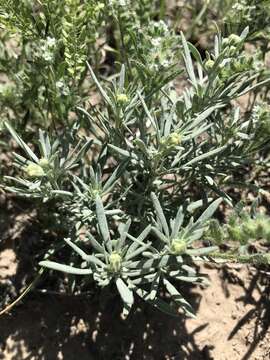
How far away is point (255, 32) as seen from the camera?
3.49 m

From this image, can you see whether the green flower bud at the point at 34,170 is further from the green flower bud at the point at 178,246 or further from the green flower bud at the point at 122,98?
the green flower bud at the point at 178,246

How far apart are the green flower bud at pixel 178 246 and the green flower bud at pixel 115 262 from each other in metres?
0.30

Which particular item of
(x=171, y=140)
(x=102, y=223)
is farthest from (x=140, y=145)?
(x=102, y=223)

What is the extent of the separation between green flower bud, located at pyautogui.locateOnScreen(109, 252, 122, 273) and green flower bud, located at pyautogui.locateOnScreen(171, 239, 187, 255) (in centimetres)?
30

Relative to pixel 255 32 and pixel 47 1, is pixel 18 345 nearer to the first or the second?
pixel 47 1

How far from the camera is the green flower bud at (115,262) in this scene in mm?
2705

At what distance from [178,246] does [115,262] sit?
0.36m

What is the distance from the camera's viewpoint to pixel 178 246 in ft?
8.52

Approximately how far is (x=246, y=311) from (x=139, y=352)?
871mm

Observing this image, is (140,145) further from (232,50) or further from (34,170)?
(232,50)

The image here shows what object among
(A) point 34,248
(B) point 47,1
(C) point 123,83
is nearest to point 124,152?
(C) point 123,83

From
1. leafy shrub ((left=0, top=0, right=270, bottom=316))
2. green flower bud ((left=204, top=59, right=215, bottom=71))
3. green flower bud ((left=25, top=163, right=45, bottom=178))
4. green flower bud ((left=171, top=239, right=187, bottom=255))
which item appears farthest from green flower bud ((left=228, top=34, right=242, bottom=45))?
green flower bud ((left=25, top=163, right=45, bottom=178))

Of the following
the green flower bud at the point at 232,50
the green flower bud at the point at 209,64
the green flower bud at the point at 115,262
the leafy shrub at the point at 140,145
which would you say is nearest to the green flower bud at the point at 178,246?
the leafy shrub at the point at 140,145

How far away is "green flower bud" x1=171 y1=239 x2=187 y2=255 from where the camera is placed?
102 inches
